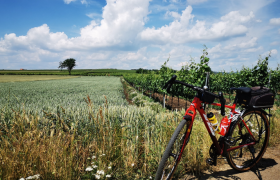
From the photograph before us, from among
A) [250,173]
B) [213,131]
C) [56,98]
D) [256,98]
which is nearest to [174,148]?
[213,131]

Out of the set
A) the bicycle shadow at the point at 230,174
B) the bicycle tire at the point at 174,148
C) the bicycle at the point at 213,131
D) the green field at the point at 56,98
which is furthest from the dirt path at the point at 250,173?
the green field at the point at 56,98

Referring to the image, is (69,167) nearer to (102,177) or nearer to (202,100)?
(102,177)

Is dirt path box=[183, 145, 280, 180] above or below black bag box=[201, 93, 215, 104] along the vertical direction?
below

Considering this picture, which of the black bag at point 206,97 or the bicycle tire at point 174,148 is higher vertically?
the black bag at point 206,97

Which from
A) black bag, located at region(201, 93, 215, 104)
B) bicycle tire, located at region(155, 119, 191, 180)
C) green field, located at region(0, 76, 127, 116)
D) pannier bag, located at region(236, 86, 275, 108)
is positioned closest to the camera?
bicycle tire, located at region(155, 119, 191, 180)

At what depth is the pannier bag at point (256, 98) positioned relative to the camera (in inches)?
105

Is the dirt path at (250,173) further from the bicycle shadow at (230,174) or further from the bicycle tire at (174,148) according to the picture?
the bicycle tire at (174,148)

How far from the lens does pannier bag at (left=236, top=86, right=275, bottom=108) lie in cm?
267

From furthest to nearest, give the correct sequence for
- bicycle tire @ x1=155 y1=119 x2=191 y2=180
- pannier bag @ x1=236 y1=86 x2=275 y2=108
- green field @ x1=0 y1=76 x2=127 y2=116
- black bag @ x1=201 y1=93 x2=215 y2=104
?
green field @ x1=0 y1=76 x2=127 y2=116 → pannier bag @ x1=236 y1=86 x2=275 y2=108 → black bag @ x1=201 y1=93 x2=215 y2=104 → bicycle tire @ x1=155 y1=119 x2=191 y2=180

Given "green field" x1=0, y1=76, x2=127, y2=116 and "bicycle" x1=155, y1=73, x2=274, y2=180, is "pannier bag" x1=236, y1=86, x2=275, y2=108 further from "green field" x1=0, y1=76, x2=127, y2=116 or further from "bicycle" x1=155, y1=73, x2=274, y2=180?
"green field" x1=0, y1=76, x2=127, y2=116

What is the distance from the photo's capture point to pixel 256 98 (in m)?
2.66

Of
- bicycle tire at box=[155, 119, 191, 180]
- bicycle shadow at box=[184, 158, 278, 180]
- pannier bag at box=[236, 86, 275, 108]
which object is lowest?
bicycle shadow at box=[184, 158, 278, 180]

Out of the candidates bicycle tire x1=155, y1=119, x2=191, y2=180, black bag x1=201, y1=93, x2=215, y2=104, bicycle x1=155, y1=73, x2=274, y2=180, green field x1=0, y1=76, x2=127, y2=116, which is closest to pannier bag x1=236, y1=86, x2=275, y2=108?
bicycle x1=155, y1=73, x2=274, y2=180

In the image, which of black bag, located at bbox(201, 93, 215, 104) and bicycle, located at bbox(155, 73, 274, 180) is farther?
black bag, located at bbox(201, 93, 215, 104)
